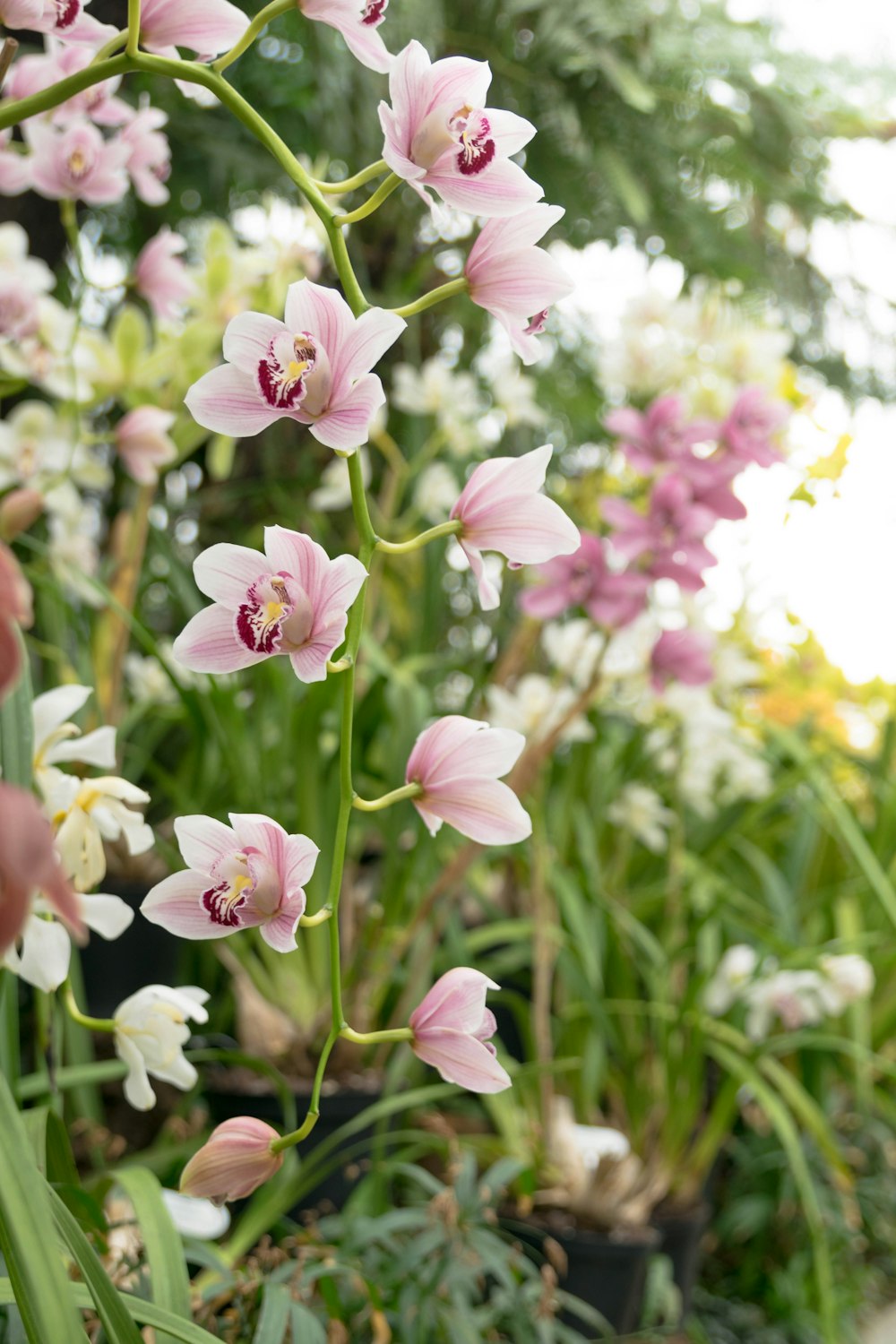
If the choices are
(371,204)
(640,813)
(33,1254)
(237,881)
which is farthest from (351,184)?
(640,813)

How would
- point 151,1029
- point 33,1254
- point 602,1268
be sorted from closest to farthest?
1. point 33,1254
2. point 151,1029
3. point 602,1268

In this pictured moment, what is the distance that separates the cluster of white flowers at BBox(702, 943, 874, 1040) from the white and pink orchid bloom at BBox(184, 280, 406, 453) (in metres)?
0.95

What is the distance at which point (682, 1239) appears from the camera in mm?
1137

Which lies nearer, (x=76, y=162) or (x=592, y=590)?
(x=76, y=162)

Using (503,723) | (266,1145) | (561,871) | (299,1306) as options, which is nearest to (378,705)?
(503,723)

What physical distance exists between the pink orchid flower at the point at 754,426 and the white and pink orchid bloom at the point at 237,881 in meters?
0.70

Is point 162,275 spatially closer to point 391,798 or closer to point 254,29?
point 254,29

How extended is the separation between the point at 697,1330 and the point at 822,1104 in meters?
0.35

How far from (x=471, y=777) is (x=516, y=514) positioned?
0.10 meters

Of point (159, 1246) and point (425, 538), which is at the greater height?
point (425, 538)

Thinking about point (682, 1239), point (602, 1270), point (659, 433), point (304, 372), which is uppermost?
point (304, 372)

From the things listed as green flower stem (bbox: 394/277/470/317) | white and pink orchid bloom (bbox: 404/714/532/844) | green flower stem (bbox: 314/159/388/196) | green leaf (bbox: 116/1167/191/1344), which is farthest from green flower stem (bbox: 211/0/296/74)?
green leaf (bbox: 116/1167/191/1344)

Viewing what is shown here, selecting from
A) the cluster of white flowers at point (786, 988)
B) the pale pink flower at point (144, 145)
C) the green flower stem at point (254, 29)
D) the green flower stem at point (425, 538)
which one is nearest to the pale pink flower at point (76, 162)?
the pale pink flower at point (144, 145)

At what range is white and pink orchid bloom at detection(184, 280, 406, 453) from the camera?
1.17 feet
